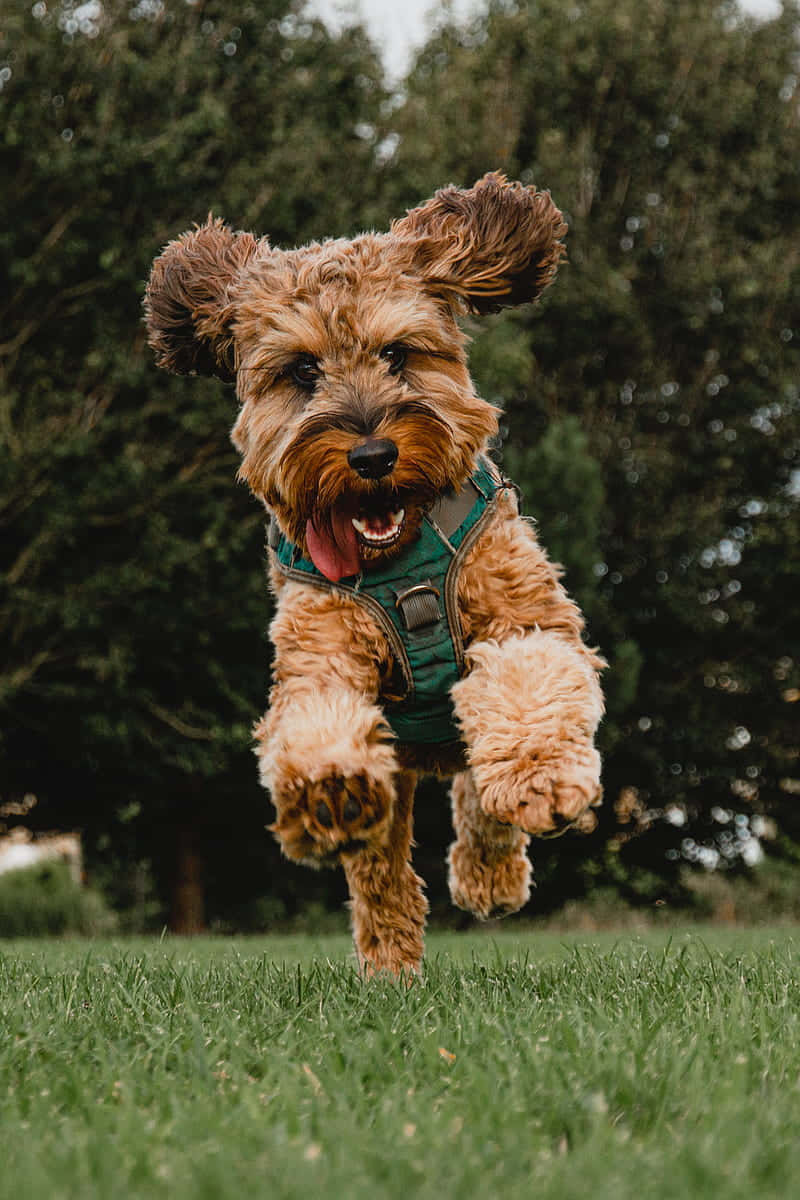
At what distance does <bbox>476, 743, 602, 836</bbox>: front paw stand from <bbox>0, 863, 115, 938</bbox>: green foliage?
15.2m

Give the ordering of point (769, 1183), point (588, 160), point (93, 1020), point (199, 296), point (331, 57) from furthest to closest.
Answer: point (588, 160) → point (331, 57) → point (199, 296) → point (93, 1020) → point (769, 1183)

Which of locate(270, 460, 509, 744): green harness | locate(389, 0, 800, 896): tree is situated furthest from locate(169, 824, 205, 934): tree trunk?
locate(270, 460, 509, 744): green harness

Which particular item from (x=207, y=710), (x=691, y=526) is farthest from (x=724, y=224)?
(x=207, y=710)

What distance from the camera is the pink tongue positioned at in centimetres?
337

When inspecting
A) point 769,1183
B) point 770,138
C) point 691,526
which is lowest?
point 769,1183

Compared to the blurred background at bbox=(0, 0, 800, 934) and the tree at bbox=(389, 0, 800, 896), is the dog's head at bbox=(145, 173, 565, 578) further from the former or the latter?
the tree at bbox=(389, 0, 800, 896)

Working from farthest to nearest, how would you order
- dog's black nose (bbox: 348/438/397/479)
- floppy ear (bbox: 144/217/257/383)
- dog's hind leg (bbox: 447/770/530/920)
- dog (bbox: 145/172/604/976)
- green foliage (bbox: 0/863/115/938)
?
green foliage (bbox: 0/863/115/938), dog's hind leg (bbox: 447/770/530/920), floppy ear (bbox: 144/217/257/383), dog's black nose (bbox: 348/438/397/479), dog (bbox: 145/172/604/976)

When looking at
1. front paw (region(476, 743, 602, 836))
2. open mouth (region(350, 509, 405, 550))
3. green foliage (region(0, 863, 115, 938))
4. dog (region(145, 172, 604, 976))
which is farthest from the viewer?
green foliage (region(0, 863, 115, 938))

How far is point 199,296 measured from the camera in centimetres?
374

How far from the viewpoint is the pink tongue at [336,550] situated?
11.1 feet

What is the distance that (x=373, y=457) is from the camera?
312 centimetres

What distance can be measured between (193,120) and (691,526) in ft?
27.6

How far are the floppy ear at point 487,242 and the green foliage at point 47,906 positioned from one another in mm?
14867

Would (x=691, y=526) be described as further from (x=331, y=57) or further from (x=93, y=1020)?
(x=93, y=1020)
